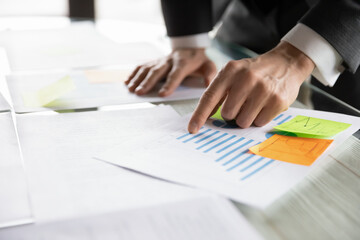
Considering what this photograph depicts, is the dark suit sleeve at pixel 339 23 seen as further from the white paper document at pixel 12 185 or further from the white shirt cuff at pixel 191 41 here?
the white paper document at pixel 12 185

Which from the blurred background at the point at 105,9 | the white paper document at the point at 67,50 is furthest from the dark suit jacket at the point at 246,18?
the blurred background at the point at 105,9

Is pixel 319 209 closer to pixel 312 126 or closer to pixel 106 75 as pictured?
pixel 312 126

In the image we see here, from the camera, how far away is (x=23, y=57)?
1200 mm

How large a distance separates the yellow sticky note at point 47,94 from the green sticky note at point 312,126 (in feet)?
1.46

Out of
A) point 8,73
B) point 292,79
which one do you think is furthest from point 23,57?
point 292,79

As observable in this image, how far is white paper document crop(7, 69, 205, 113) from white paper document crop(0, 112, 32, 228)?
0.53 ft

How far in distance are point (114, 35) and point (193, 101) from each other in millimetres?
706

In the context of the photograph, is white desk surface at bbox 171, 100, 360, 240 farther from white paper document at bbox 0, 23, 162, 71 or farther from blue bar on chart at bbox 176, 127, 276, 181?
white paper document at bbox 0, 23, 162, 71

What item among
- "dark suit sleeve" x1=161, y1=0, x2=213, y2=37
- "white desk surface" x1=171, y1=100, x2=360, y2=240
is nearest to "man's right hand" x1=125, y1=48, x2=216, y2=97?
"dark suit sleeve" x1=161, y1=0, x2=213, y2=37

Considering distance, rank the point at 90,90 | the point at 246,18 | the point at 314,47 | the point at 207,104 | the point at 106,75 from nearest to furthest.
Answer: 1. the point at 207,104
2. the point at 314,47
3. the point at 90,90
4. the point at 106,75
5. the point at 246,18

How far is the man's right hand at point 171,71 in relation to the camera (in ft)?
3.10

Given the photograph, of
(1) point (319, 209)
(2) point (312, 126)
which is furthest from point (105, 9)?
(1) point (319, 209)

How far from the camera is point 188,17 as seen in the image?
4.00ft

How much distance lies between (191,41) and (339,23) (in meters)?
0.45
